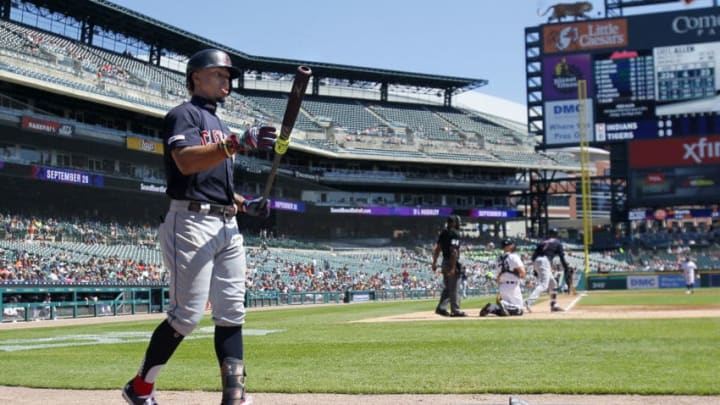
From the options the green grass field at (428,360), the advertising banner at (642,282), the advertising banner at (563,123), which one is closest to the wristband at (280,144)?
the green grass field at (428,360)

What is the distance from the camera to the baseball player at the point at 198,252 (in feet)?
16.4

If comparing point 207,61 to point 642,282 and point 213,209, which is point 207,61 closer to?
point 213,209

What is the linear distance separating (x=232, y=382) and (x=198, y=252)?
806 mm

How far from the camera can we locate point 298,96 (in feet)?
16.5

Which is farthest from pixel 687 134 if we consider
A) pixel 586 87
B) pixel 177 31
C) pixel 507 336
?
pixel 507 336

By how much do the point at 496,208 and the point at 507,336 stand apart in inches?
2362

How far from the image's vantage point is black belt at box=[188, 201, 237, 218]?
510 cm

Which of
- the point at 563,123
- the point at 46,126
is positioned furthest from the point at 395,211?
the point at 46,126

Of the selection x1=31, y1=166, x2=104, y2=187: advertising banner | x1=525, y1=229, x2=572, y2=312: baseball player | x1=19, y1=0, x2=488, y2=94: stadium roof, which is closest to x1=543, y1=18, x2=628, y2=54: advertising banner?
x1=19, y1=0, x2=488, y2=94: stadium roof

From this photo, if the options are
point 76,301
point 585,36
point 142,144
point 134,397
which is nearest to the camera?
point 134,397

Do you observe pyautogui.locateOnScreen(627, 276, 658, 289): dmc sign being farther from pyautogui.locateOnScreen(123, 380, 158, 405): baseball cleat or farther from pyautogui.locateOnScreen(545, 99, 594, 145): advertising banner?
pyautogui.locateOnScreen(123, 380, 158, 405): baseball cleat

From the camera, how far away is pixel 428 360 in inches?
333

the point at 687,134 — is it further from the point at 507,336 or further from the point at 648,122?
the point at 507,336

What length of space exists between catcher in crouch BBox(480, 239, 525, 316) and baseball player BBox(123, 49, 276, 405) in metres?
11.8
